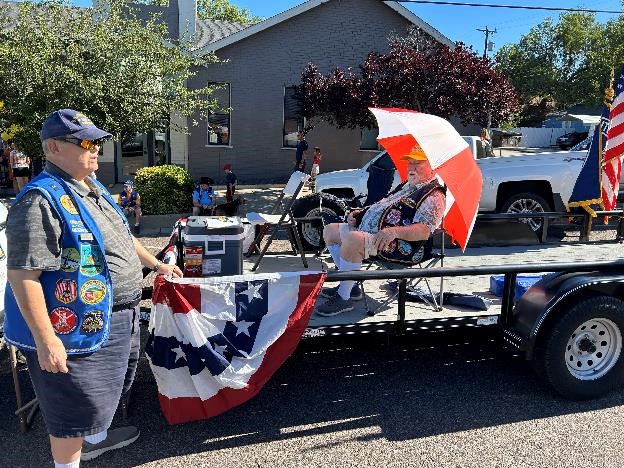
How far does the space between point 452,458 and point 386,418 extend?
0.55 m

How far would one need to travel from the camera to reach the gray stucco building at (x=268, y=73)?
53.6 feet

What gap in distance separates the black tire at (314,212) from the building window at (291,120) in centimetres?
1072

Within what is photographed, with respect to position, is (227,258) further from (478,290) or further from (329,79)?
(329,79)

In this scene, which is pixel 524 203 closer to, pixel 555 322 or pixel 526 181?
pixel 526 181

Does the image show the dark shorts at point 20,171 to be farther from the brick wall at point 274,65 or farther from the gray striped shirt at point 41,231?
the gray striped shirt at point 41,231

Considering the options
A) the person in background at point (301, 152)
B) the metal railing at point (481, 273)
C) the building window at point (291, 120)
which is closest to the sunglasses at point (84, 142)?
the metal railing at point (481, 273)

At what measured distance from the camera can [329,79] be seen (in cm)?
1446

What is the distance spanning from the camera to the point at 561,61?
5631cm

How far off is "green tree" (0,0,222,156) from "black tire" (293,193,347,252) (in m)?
5.81

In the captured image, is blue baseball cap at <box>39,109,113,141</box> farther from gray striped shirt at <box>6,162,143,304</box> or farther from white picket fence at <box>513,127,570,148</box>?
white picket fence at <box>513,127,570,148</box>

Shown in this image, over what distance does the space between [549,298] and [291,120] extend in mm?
14094

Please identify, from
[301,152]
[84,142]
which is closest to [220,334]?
[84,142]

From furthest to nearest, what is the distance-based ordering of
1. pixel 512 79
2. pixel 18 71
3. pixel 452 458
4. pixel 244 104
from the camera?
pixel 512 79 → pixel 244 104 → pixel 18 71 → pixel 452 458

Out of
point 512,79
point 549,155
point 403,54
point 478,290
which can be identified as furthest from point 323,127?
point 512,79
